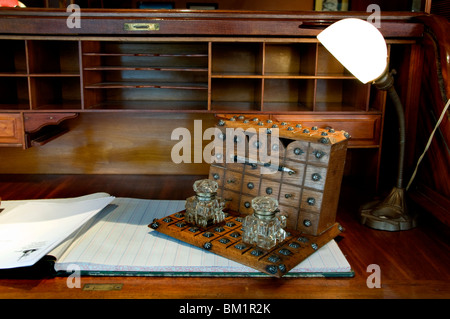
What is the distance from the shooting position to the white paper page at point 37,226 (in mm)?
1353

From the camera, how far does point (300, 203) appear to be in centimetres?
149

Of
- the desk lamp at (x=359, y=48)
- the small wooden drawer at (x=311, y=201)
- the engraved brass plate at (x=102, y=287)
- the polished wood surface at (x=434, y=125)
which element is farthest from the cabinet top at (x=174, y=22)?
the engraved brass plate at (x=102, y=287)

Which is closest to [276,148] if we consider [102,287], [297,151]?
[297,151]

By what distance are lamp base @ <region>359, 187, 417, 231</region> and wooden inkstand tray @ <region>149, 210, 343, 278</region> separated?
0.23 m

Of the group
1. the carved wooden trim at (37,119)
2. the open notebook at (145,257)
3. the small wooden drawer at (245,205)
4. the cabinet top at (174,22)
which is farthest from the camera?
the carved wooden trim at (37,119)

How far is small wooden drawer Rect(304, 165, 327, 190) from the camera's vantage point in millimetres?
1438

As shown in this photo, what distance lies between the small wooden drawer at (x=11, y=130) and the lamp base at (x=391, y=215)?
1.57m

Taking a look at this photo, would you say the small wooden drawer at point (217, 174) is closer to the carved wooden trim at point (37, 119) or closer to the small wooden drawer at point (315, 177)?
the small wooden drawer at point (315, 177)

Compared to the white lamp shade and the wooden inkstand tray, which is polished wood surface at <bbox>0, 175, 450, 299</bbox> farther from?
the white lamp shade

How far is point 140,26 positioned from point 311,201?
3.64 ft

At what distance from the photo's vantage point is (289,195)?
1509mm

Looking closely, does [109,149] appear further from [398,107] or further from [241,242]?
[398,107]
